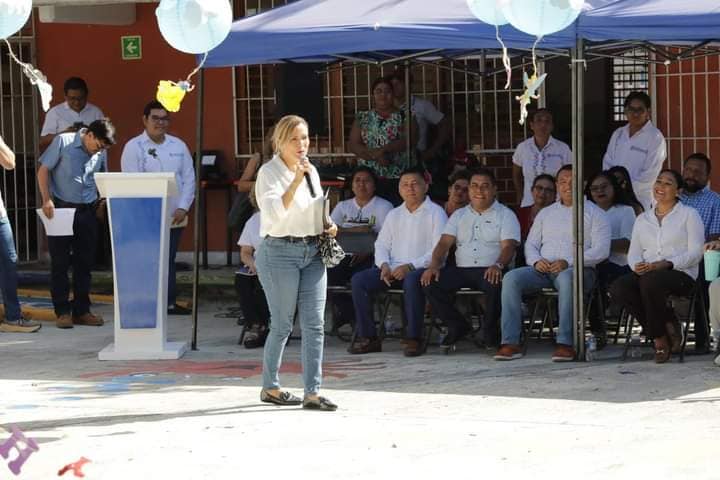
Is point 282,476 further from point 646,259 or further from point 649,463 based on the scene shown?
point 646,259

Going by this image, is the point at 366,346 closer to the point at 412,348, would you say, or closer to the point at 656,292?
the point at 412,348

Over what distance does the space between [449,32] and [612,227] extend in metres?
2.12

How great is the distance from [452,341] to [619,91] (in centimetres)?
501

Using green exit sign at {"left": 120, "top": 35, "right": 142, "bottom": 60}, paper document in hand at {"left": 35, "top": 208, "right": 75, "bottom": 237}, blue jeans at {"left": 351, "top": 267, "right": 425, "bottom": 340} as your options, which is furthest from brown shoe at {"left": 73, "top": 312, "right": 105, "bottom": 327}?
green exit sign at {"left": 120, "top": 35, "right": 142, "bottom": 60}

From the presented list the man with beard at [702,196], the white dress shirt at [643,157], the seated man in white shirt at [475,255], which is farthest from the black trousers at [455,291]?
the white dress shirt at [643,157]

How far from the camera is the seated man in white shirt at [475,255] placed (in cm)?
1076

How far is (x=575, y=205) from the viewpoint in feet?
33.0

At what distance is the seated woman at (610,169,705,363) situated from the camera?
1005 cm

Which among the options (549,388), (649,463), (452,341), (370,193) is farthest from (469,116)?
(649,463)

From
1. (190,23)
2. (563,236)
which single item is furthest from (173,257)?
(190,23)

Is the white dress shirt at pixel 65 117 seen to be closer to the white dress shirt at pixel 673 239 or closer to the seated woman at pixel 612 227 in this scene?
the seated woman at pixel 612 227

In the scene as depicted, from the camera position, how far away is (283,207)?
832 cm

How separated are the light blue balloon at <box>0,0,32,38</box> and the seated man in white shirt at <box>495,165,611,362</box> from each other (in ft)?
12.4

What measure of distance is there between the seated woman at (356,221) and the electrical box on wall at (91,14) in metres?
4.21
